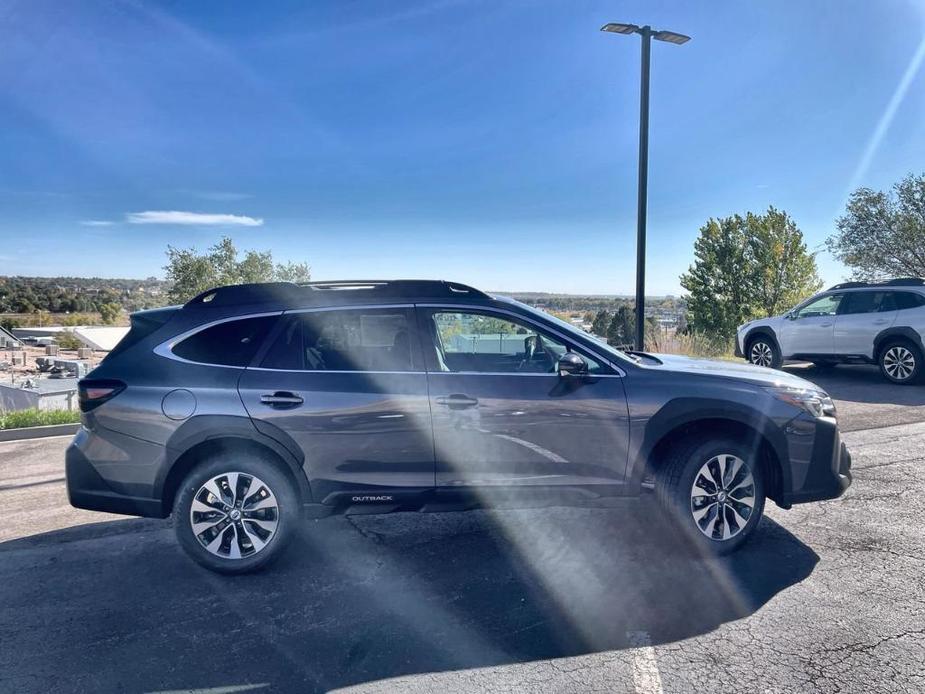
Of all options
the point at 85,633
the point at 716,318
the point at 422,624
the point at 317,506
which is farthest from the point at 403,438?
the point at 716,318

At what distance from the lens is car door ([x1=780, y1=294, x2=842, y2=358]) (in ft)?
37.3

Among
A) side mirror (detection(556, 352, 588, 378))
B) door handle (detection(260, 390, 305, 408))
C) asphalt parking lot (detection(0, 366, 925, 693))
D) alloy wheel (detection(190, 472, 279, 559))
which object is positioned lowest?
asphalt parking lot (detection(0, 366, 925, 693))

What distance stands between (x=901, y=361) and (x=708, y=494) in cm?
876

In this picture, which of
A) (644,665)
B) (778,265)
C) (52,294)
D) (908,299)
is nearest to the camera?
(644,665)

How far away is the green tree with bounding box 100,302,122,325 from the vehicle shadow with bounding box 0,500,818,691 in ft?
232

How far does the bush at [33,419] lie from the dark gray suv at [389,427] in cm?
633

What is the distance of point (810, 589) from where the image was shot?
3.63 metres

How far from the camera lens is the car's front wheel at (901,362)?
10.4 m

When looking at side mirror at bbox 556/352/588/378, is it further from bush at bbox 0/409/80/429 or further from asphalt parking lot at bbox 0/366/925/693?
bush at bbox 0/409/80/429

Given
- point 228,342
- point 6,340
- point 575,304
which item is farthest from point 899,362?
point 6,340

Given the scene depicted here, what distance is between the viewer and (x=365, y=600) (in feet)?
11.8

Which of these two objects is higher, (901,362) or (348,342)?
(348,342)

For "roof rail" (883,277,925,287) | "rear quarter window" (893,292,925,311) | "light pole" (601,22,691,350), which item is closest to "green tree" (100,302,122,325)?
"light pole" (601,22,691,350)

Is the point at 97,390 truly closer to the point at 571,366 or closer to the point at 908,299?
the point at 571,366
